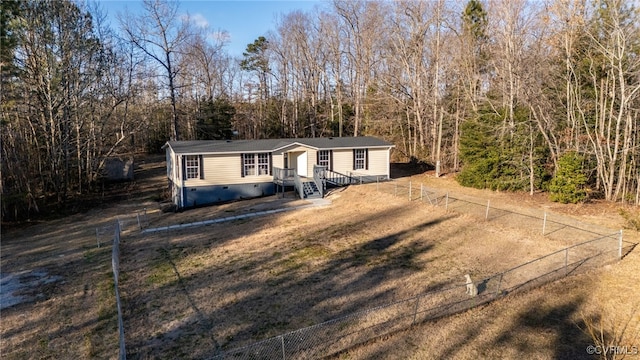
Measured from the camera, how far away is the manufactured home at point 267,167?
21.5 m


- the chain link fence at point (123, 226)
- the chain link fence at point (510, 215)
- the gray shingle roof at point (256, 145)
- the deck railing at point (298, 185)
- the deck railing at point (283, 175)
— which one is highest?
the gray shingle roof at point (256, 145)

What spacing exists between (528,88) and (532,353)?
1629 centimetres

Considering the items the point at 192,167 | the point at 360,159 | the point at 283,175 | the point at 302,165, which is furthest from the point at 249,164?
the point at 360,159

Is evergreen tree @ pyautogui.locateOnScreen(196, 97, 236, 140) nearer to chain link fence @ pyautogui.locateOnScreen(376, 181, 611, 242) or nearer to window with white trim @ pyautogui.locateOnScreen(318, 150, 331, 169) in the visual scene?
window with white trim @ pyautogui.locateOnScreen(318, 150, 331, 169)

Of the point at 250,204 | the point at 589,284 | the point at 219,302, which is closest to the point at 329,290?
the point at 219,302

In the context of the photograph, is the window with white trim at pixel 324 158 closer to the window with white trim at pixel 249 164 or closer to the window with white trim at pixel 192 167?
the window with white trim at pixel 249 164

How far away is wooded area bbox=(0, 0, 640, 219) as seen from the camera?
1816cm

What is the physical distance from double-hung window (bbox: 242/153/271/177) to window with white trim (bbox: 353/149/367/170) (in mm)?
5492

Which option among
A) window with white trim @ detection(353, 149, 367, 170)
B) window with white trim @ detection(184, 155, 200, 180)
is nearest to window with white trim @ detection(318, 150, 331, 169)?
window with white trim @ detection(353, 149, 367, 170)

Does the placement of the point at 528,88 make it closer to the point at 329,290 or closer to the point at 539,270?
the point at 539,270

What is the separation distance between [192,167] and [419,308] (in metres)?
16.0

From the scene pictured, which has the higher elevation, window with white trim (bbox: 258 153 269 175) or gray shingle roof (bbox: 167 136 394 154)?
gray shingle roof (bbox: 167 136 394 154)

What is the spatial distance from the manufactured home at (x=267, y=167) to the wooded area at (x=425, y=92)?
6311mm

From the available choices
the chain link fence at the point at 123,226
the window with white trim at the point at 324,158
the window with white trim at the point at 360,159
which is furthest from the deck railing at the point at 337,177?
the chain link fence at the point at 123,226
